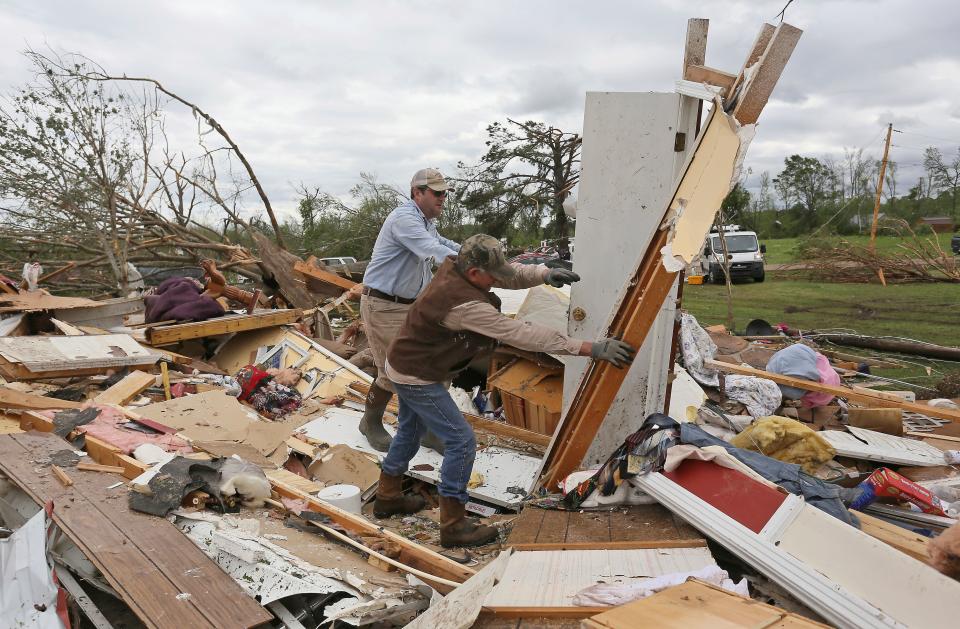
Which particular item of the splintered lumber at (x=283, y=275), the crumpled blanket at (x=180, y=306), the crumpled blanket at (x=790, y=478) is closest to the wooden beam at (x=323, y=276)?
the splintered lumber at (x=283, y=275)

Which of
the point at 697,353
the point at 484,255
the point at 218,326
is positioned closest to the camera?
the point at 484,255

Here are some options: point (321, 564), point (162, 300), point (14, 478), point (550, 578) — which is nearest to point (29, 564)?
point (14, 478)

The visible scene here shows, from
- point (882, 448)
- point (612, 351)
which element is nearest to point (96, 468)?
point (612, 351)

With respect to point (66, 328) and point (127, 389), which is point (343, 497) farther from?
point (66, 328)

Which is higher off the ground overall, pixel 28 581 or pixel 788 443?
pixel 788 443

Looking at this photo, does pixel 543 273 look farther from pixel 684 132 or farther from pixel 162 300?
pixel 162 300

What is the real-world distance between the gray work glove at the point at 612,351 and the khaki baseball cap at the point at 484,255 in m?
0.59

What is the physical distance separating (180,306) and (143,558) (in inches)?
179

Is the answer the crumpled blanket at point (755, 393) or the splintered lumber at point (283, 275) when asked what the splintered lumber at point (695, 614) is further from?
the splintered lumber at point (283, 275)

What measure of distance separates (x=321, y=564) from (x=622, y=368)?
5.30 ft

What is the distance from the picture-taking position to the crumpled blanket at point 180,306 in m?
6.69

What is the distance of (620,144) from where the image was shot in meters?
3.69

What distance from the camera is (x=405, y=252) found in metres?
Answer: 4.25

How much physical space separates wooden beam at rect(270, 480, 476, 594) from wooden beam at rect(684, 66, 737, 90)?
8.29 feet
